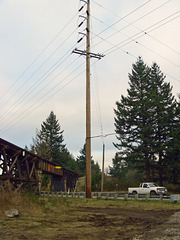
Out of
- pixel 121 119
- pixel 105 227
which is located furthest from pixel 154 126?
pixel 105 227

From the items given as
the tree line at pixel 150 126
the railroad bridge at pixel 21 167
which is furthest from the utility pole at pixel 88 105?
the tree line at pixel 150 126

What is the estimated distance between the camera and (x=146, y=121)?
44.7 meters

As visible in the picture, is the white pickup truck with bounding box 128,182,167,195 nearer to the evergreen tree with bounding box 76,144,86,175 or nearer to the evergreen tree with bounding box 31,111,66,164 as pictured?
the evergreen tree with bounding box 31,111,66,164

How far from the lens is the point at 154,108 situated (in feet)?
147

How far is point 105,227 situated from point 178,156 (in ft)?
109

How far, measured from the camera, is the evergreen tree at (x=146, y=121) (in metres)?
42.7

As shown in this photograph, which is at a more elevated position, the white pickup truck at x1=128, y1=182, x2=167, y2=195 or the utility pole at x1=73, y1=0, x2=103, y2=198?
the utility pole at x1=73, y1=0, x2=103, y2=198

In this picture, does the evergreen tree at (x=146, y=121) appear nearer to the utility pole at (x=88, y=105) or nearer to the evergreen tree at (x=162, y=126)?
the evergreen tree at (x=162, y=126)

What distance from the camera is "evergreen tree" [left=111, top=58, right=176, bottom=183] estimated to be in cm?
4272

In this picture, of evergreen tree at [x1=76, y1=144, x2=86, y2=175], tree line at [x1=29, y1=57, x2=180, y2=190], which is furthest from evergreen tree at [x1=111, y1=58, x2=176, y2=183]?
evergreen tree at [x1=76, y1=144, x2=86, y2=175]

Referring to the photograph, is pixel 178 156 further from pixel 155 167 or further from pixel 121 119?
pixel 121 119

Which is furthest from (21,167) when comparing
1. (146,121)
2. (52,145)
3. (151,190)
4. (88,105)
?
(52,145)

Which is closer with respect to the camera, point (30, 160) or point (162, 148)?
point (30, 160)

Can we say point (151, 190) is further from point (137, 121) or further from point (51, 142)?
point (51, 142)
